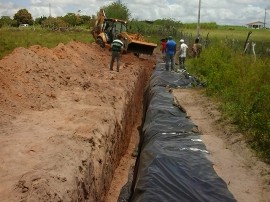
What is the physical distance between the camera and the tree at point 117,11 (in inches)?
1897

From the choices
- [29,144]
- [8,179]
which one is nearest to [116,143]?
[29,144]

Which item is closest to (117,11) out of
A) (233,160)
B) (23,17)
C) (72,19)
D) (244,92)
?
(72,19)

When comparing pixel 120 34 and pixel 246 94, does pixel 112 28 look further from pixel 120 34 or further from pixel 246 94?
pixel 246 94

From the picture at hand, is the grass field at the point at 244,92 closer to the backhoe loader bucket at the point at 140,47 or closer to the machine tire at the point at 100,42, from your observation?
the backhoe loader bucket at the point at 140,47

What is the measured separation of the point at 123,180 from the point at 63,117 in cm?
178

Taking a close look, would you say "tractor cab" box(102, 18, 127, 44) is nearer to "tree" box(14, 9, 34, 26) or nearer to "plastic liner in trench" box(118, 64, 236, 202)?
"plastic liner in trench" box(118, 64, 236, 202)

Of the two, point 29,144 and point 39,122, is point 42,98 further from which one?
point 29,144

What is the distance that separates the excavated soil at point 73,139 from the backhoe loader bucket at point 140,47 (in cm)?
848

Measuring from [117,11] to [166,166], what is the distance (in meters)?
45.5

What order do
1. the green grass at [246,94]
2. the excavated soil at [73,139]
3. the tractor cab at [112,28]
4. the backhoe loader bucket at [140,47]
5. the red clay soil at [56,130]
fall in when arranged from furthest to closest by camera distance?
the tractor cab at [112,28] → the backhoe loader bucket at [140,47] → the green grass at [246,94] → the excavated soil at [73,139] → the red clay soil at [56,130]

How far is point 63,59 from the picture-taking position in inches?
559

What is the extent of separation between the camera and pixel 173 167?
5.38 meters

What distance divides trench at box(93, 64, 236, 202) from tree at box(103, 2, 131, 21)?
3893 cm

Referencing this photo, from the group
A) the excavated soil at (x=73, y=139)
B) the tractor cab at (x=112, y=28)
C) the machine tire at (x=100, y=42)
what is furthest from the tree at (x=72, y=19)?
the excavated soil at (x=73, y=139)
